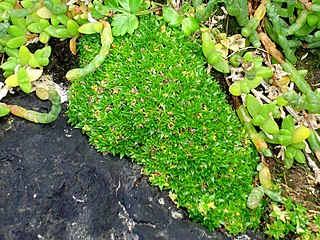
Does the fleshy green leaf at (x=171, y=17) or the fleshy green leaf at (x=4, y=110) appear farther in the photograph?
the fleshy green leaf at (x=171, y=17)

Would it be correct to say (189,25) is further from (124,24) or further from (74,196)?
(74,196)

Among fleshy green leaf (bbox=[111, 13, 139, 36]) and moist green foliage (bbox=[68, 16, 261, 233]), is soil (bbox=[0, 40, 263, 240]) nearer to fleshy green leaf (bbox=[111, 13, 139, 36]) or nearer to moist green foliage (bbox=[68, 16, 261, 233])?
moist green foliage (bbox=[68, 16, 261, 233])

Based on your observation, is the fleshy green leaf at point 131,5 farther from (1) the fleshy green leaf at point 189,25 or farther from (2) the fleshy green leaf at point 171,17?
(1) the fleshy green leaf at point 189,25

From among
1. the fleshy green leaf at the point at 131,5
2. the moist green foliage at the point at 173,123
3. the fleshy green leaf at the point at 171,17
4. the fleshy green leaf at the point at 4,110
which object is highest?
the fleshy green leaf at the point at 171,17

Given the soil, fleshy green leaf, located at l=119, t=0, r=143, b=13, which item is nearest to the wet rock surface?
the soil

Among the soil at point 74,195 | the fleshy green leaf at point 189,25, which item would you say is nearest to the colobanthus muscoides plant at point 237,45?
the fleshy green leaf at point 189,25

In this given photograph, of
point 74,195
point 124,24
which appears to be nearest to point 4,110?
point 74,195
